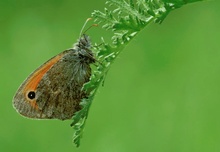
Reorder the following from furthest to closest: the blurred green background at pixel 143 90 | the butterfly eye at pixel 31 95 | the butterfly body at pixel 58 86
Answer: the blurred green background at pixel 143 90 < the butterfly eye at pixel 31 95 < the butterfly body at pixel 58 86

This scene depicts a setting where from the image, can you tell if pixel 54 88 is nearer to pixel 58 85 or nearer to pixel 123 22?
pixel 58 85

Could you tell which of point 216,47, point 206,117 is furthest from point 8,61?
point 206,117

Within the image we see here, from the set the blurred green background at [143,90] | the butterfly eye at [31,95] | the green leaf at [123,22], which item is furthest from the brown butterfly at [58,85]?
the blurred green background at [143,90]

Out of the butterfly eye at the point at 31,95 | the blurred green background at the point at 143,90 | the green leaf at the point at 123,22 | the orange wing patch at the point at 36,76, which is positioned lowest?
the blurred green background at the point at 143,90

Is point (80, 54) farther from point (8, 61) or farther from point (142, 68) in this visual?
point (8, 61)

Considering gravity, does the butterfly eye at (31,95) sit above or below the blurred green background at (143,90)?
above

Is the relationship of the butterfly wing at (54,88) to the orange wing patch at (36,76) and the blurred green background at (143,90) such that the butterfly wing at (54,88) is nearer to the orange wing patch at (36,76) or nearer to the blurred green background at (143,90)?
the orange wing patch at (36,76)

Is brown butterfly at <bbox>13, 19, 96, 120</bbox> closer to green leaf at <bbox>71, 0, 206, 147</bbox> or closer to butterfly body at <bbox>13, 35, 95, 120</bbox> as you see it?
butterfly body at <bbox>13, 35, 95, 120</bbox>

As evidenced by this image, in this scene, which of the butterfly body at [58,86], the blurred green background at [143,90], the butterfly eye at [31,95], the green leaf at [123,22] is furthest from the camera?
the blurred green background at [143,90]
